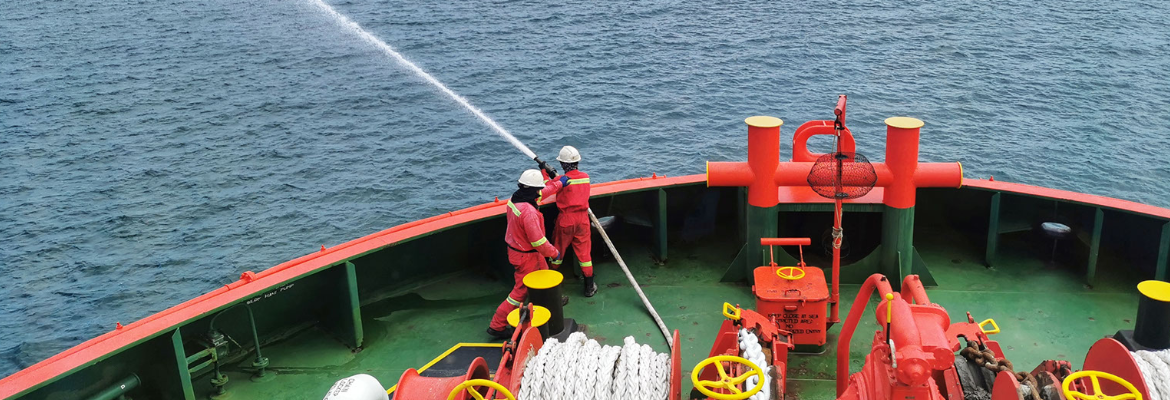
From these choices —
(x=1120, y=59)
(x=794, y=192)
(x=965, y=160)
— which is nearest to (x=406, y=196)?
(x=965, y=160)

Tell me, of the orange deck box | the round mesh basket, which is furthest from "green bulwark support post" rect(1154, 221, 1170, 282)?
the orange deck box

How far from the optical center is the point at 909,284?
18.2 ft

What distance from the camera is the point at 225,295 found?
6688 millimetres

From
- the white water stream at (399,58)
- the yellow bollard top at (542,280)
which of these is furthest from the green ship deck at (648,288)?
the white water stream at (399,58)

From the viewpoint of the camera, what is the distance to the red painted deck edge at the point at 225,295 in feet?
18.8

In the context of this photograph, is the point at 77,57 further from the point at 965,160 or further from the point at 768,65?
the point at 965,160

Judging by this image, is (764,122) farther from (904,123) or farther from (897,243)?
(897,243)

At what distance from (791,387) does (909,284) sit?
1.53m

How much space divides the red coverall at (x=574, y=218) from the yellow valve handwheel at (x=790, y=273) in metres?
1.73

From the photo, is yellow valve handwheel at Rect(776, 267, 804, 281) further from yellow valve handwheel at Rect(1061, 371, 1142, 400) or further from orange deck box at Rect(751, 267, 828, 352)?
yellow valve handwheel at Rect(1061, 371, 1142, 400)

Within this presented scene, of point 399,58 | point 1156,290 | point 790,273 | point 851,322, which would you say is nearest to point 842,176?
point 790,273

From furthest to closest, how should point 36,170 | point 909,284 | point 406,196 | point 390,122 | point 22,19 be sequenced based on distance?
point 22,19, point 390,122, point 36,170, point 406,196, point 909,284

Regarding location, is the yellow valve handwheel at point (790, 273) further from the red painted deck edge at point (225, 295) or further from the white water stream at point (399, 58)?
the white water stream at point (399, 58)

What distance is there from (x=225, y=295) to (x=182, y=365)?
0.63 meters
